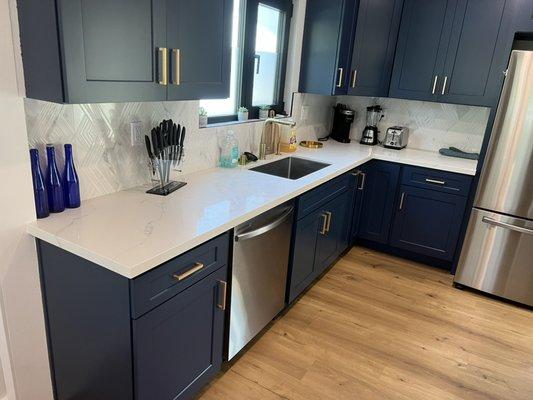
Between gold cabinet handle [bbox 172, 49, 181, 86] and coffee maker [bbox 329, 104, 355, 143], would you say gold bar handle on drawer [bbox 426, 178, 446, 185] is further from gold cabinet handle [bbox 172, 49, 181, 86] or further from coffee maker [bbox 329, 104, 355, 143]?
gold cabinet handle [bbox 172, 49, 181, 86]

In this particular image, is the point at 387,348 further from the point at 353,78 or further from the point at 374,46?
the point at 374,46

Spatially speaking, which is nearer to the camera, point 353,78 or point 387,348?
point 387,348

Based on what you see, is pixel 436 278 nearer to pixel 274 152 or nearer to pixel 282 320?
pixel 282 320

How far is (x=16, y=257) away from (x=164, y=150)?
762 millimetres

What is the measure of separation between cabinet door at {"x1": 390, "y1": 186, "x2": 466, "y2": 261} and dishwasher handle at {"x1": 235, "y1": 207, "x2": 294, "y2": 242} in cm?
143

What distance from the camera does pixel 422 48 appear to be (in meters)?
3.24

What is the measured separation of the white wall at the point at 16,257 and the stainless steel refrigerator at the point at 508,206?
273 centimetres

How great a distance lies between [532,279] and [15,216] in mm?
3063

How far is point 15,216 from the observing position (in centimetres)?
145

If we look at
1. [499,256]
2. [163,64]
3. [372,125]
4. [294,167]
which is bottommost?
[499,256]

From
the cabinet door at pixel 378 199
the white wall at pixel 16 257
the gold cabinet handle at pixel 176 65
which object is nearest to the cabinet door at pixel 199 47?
the gold cabinet handle at pixel 176 65

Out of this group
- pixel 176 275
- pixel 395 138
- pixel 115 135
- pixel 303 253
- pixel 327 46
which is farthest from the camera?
pixel 395 138

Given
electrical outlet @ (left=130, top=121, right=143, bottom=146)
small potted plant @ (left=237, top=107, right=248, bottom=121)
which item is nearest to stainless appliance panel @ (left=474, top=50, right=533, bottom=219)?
small potted plant @ (left=237, top=107, right=248, bottom=121)

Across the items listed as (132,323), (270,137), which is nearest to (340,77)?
(270,137)
